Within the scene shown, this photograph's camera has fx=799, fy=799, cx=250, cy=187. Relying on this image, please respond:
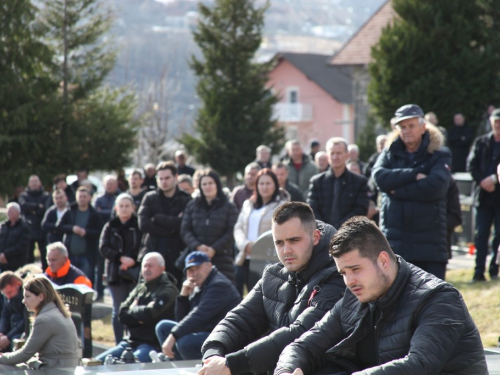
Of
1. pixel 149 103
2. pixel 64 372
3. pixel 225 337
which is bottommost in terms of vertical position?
pixel 64 372

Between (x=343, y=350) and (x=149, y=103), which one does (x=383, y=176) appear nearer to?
(x=343, y=350)

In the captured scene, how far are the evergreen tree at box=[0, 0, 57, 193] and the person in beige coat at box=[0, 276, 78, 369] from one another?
473 inches

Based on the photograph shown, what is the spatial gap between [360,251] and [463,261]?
9.18m

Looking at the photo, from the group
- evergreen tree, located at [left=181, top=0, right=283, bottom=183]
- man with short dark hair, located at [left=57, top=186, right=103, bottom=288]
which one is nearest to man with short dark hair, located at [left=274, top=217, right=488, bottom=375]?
man with short dark hair, located at [left=57, top=186, right=103, bottom=288]

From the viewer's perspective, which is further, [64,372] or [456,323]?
[64,372]

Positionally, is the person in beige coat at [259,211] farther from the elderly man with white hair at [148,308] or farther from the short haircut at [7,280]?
the short haircut at [7,280]

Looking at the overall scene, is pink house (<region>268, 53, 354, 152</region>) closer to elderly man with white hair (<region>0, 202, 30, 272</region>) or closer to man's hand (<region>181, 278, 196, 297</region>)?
elderly man with white hair (<region>0, 202, 30, 272</region>)

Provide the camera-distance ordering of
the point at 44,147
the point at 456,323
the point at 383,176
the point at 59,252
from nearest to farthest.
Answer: the point at 456,323 < the point at 383,176 < the point at 59,252 < the point at 44,147

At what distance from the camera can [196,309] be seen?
7695 millimetres

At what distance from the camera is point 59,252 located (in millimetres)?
9688

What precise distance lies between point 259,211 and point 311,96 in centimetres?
5020

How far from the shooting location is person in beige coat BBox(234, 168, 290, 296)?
947 centimetres

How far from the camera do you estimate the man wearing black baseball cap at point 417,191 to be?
719 centimetres

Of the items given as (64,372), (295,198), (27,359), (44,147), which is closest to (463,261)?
(295,198)
